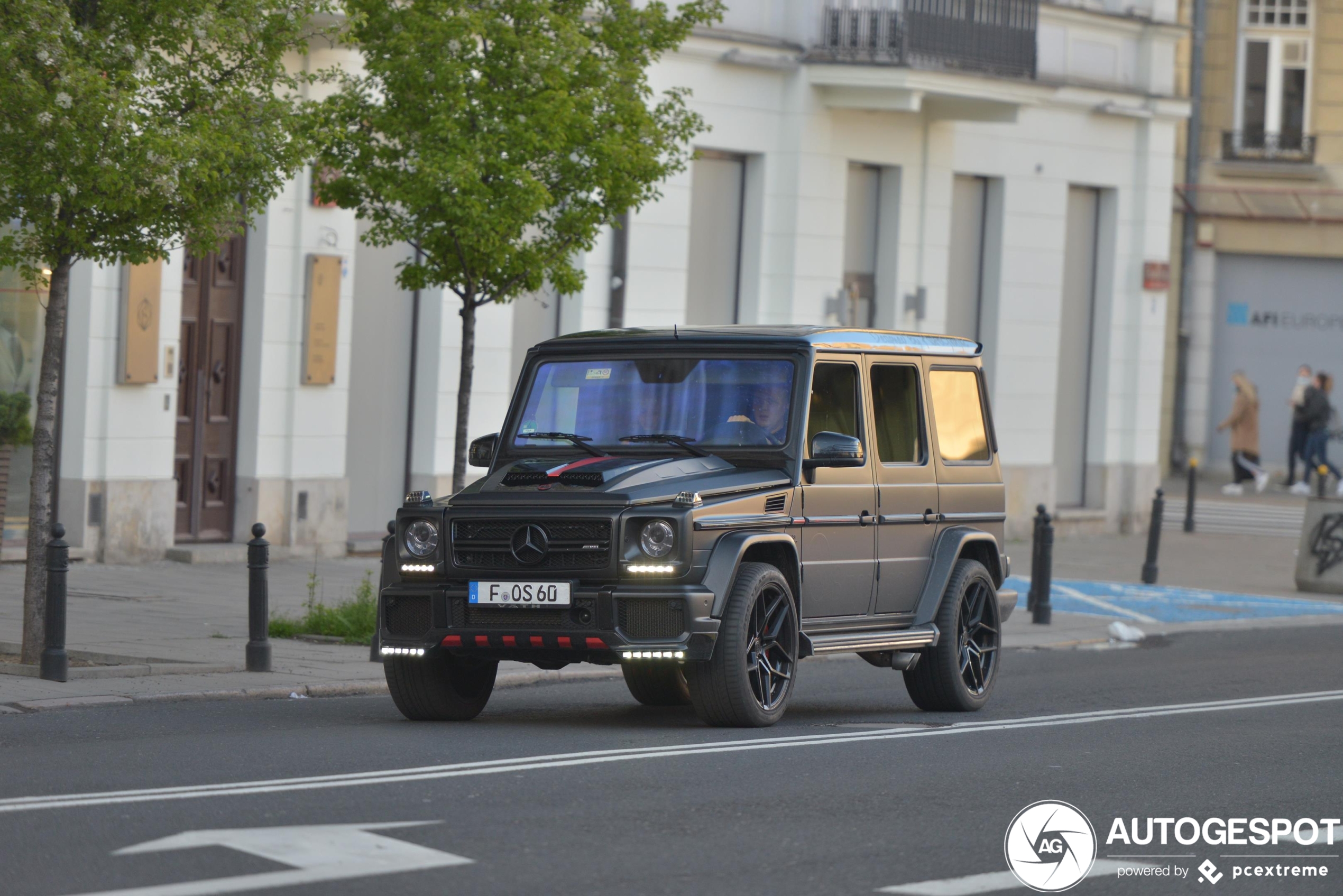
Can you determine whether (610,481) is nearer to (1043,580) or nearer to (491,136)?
(491,136)

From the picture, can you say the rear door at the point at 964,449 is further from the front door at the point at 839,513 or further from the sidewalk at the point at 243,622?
the sidewalk at the point at 243,622

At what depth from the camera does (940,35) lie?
83.6ft

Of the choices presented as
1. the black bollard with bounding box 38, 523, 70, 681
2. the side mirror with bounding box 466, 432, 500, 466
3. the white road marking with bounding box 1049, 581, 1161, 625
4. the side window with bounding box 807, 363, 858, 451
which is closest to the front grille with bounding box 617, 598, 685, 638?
the side window with bounding box 807, 363, 858, 451

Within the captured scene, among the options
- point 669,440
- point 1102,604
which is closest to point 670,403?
point 669,440

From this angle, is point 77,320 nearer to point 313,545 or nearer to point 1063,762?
point 313,545

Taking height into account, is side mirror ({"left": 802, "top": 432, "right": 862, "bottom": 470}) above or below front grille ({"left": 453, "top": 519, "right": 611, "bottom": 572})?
above

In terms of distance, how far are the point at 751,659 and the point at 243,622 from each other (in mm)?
5905

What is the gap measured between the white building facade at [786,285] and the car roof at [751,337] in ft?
20.7

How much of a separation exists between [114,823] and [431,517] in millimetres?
3164

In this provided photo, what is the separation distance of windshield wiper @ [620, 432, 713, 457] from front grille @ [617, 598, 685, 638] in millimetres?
1097

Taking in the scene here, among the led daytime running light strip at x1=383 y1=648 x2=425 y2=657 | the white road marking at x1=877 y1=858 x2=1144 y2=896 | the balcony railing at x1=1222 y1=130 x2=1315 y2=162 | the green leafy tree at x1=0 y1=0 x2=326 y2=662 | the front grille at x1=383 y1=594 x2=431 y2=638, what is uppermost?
the balcony railing at x1=1222 y1=130 x2=1315 y2=162

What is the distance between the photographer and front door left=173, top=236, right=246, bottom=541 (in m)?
19.7

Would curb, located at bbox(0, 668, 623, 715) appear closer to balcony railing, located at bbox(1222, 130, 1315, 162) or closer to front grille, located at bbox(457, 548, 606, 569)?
front grille, located at bbox(457, 548, 606, 569)

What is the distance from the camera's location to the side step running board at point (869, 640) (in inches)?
426
